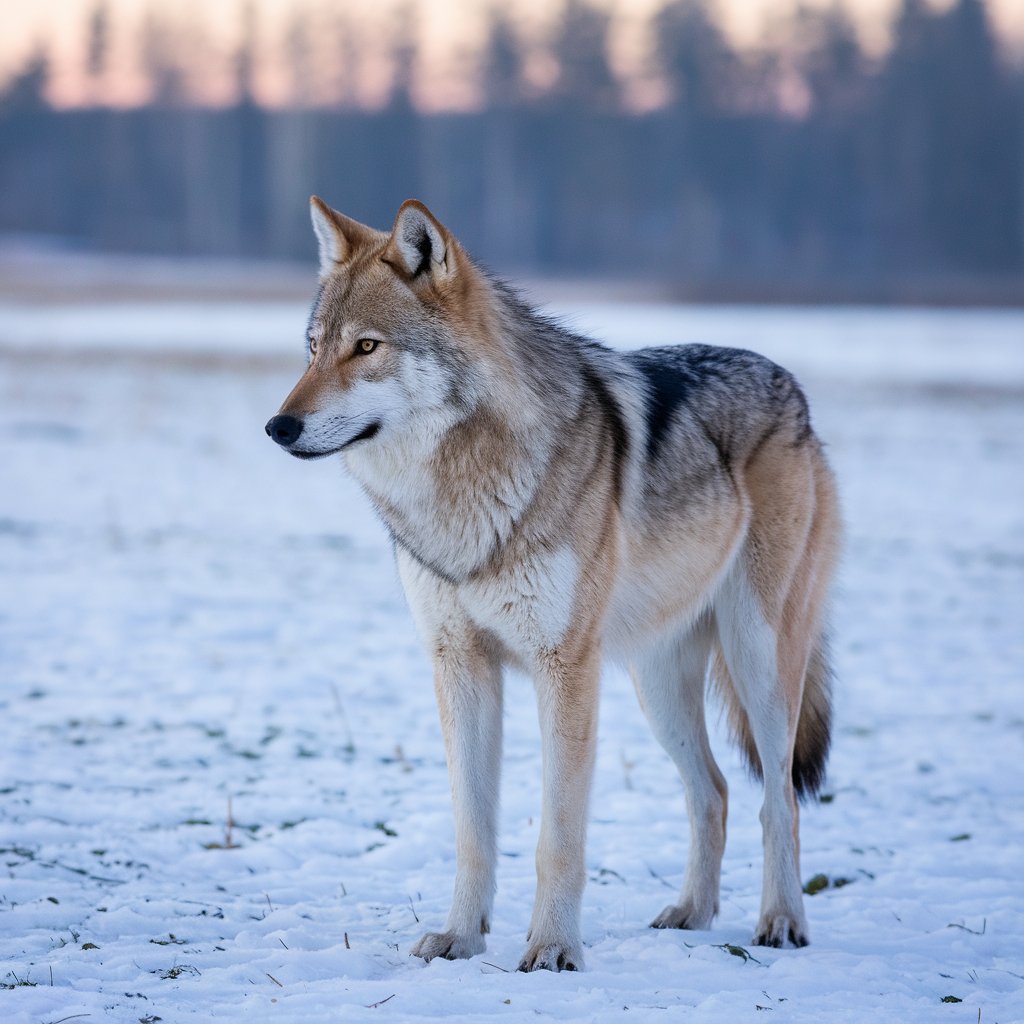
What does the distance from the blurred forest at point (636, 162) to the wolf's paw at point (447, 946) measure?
37856mm

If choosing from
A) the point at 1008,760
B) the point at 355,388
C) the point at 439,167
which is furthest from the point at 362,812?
the point at 439,167

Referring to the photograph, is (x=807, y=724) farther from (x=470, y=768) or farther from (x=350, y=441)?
(x=350, y=441)

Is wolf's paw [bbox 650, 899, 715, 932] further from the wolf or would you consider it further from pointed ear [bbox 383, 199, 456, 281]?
pointed ear [bbox 383, 199, 456, 281]

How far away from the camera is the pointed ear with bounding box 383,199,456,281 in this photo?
3.10m

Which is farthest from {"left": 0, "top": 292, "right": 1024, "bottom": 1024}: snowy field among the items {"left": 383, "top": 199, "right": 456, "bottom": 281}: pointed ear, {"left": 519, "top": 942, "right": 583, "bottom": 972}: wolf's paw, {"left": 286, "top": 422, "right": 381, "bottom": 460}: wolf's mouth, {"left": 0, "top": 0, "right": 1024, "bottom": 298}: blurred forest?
{"left": 0, "top": 0, "right": 1024, "bottom": 298}: blurred forest

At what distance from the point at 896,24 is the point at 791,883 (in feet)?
163

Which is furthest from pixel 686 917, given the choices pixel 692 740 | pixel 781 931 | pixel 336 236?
pixel 336 236

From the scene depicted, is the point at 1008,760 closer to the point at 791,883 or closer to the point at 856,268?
the point at 791,883

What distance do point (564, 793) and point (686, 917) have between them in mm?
668

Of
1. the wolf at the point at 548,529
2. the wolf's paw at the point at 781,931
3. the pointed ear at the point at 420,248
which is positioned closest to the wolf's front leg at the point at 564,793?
the wolf at the point at 548,529

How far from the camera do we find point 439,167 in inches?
1914

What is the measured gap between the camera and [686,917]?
3.49m

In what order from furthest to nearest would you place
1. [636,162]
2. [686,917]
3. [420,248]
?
[636,162]
[686,917]
[420,248]

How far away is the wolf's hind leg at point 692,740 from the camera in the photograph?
139 inches
